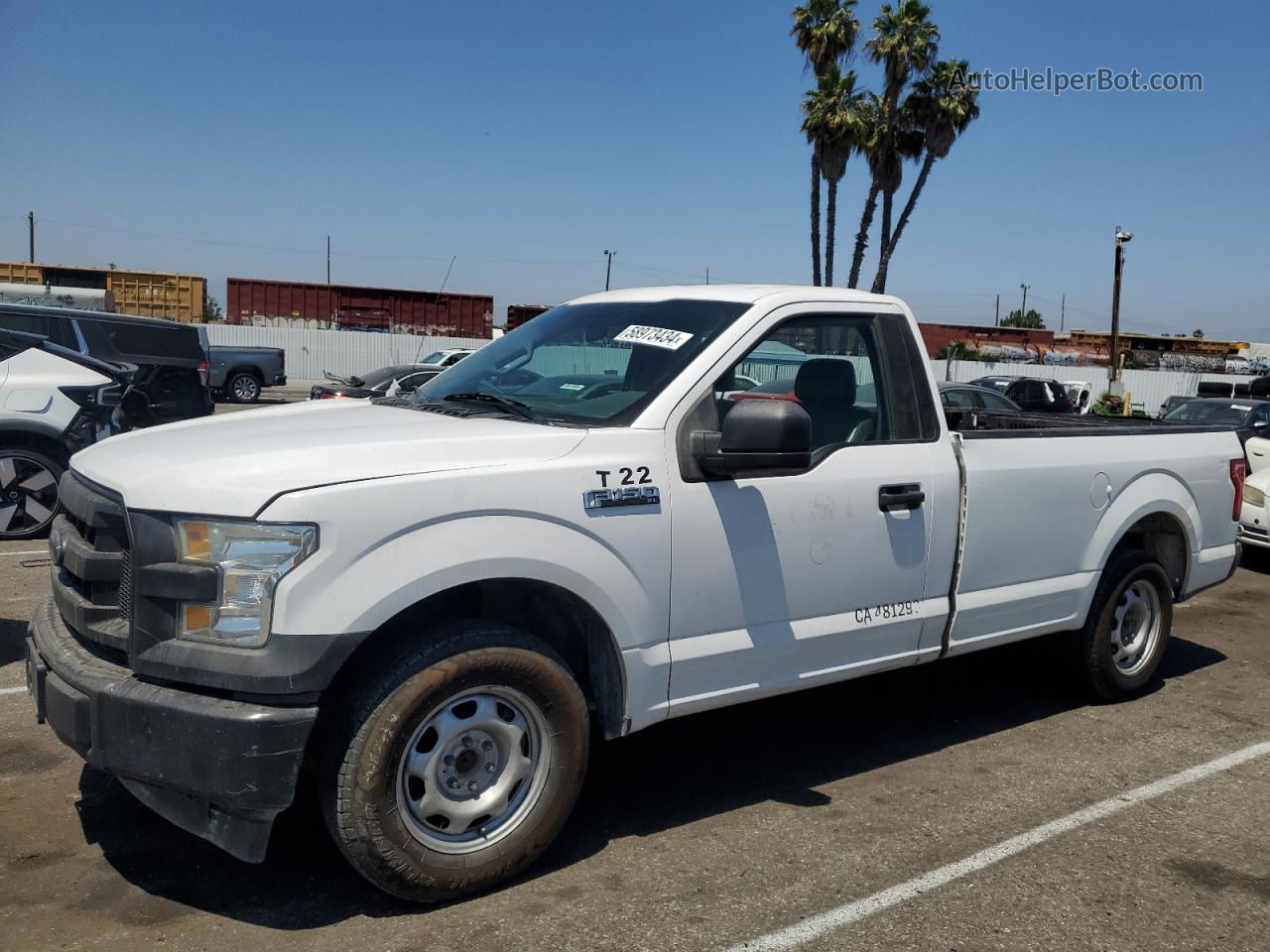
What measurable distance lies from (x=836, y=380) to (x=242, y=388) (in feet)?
84.3

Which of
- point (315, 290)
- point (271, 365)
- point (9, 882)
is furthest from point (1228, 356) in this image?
point (9, 882)

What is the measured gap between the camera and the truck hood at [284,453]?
9.96 ft

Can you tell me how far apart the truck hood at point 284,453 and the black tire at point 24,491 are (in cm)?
548

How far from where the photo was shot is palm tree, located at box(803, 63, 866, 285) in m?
31.3

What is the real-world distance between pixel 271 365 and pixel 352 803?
1059 inches

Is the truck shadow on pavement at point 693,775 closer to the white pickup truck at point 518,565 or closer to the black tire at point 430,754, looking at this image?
the black tire at point 430,754

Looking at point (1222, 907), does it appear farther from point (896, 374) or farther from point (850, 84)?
point (850, 84)

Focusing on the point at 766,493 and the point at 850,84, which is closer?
the point at 766,493

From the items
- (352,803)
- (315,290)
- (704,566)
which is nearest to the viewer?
(352,803)

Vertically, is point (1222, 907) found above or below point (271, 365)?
below

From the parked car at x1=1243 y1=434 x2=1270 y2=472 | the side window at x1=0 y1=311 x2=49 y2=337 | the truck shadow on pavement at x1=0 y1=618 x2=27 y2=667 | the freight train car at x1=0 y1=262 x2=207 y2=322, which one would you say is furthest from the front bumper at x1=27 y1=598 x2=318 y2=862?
the freight train car at x1=0 y1=262 x2=207 y2=322

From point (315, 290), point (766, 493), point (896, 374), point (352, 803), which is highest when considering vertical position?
point (315, 290)

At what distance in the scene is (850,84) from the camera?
31.7m

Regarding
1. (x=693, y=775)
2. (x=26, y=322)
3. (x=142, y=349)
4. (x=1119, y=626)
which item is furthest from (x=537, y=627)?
(x=26, y=322)
